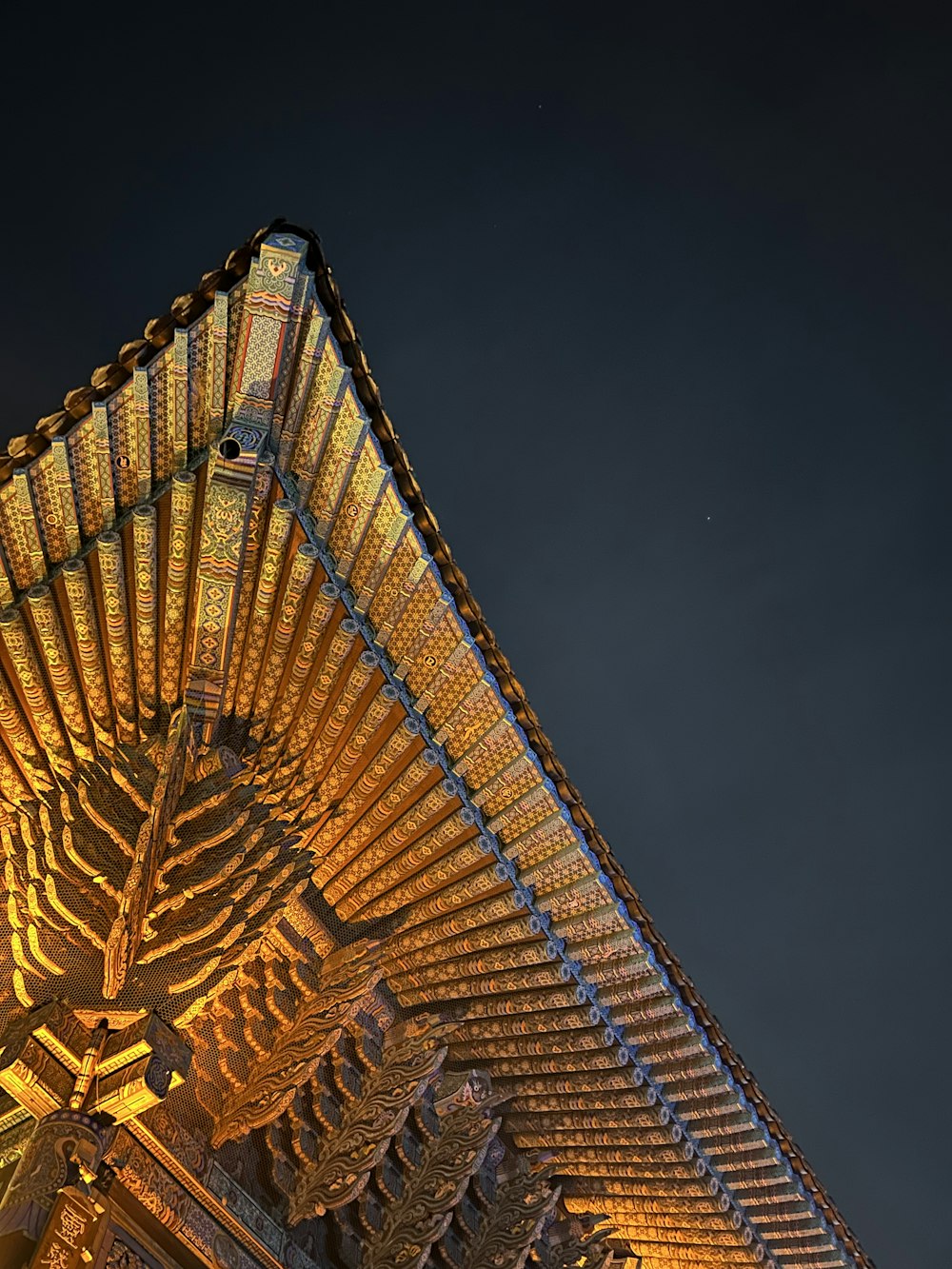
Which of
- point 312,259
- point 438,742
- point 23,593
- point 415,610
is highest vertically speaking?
point 312,259

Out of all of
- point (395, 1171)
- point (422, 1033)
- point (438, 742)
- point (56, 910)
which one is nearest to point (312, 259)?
point (438, 742)

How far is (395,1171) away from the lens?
7.37m

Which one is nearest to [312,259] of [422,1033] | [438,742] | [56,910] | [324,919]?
[438,742]

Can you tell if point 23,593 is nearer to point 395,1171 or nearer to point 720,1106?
point 395,1171

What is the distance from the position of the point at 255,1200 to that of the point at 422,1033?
1267 mm

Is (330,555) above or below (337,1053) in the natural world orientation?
above

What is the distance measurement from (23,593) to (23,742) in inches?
31.0

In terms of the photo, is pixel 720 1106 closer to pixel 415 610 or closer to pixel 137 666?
pixel 415 610

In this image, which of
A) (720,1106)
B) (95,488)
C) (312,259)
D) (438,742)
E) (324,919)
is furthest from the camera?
(720,1106)

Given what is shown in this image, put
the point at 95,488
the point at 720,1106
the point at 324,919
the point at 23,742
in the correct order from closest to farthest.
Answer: the point at 95,488
the point at 23,742
the point at 324,919
the point at 720,1106

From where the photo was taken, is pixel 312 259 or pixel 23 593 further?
pixel 23 593

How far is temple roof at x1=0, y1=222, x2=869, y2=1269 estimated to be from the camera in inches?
211

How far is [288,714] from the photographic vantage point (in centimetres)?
624

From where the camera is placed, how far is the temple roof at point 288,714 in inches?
211
